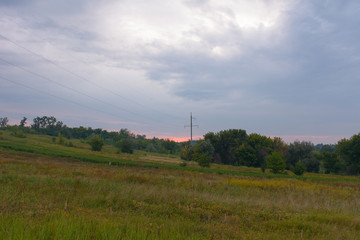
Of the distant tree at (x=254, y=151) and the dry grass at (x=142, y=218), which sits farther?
the distant tree at (x=254, y=151)

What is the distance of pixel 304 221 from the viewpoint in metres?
Result: 6.91

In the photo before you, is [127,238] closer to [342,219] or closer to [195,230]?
[195,230]

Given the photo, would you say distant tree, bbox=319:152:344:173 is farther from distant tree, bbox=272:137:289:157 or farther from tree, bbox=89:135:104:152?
tree, bbox=89:135:104:152

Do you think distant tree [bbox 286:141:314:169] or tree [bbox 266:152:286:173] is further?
distant tree [bbox 286:141:314:169]

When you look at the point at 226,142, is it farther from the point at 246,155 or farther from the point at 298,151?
the point at 298,151

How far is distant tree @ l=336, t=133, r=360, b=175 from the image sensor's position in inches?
2830

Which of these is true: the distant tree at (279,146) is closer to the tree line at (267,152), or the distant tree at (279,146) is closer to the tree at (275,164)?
the tree line at (267,152)

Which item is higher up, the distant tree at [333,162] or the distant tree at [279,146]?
the distant tree at [279,146]

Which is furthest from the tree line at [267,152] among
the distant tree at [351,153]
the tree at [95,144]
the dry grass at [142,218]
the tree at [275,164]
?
the dry grass at [142,218]

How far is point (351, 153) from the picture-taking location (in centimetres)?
7238

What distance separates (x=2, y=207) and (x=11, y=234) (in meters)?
2.55

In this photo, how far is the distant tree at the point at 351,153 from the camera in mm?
71887

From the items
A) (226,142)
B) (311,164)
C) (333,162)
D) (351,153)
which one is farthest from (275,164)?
(333,162)

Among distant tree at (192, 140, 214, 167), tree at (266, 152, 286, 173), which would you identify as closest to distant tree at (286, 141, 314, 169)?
tree at (266, 152, 286, 173)
